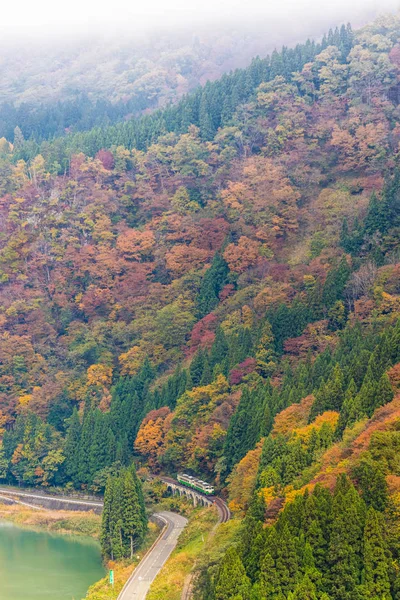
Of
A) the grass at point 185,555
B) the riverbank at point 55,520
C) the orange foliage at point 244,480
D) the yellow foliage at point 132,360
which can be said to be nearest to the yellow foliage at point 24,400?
the yellow foliage at point 132,360

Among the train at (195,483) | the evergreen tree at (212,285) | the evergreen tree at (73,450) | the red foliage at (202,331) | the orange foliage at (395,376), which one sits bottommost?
the evergreen tree at (73,450)

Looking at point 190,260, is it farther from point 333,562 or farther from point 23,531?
point 333,562

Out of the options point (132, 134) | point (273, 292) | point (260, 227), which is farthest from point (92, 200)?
point (273, 292)

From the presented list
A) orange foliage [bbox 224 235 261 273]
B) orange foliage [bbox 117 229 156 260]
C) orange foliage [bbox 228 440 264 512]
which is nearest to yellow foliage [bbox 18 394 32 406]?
orange foliage [bbox 117 229 156 260]

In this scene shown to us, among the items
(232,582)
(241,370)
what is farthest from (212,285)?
(232,582)

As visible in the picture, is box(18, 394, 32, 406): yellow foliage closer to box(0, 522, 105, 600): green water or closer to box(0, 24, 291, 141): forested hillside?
box(0, 522, 105, 600): green water

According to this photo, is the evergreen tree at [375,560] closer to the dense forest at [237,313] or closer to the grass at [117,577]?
the dense forest at [237,313]
